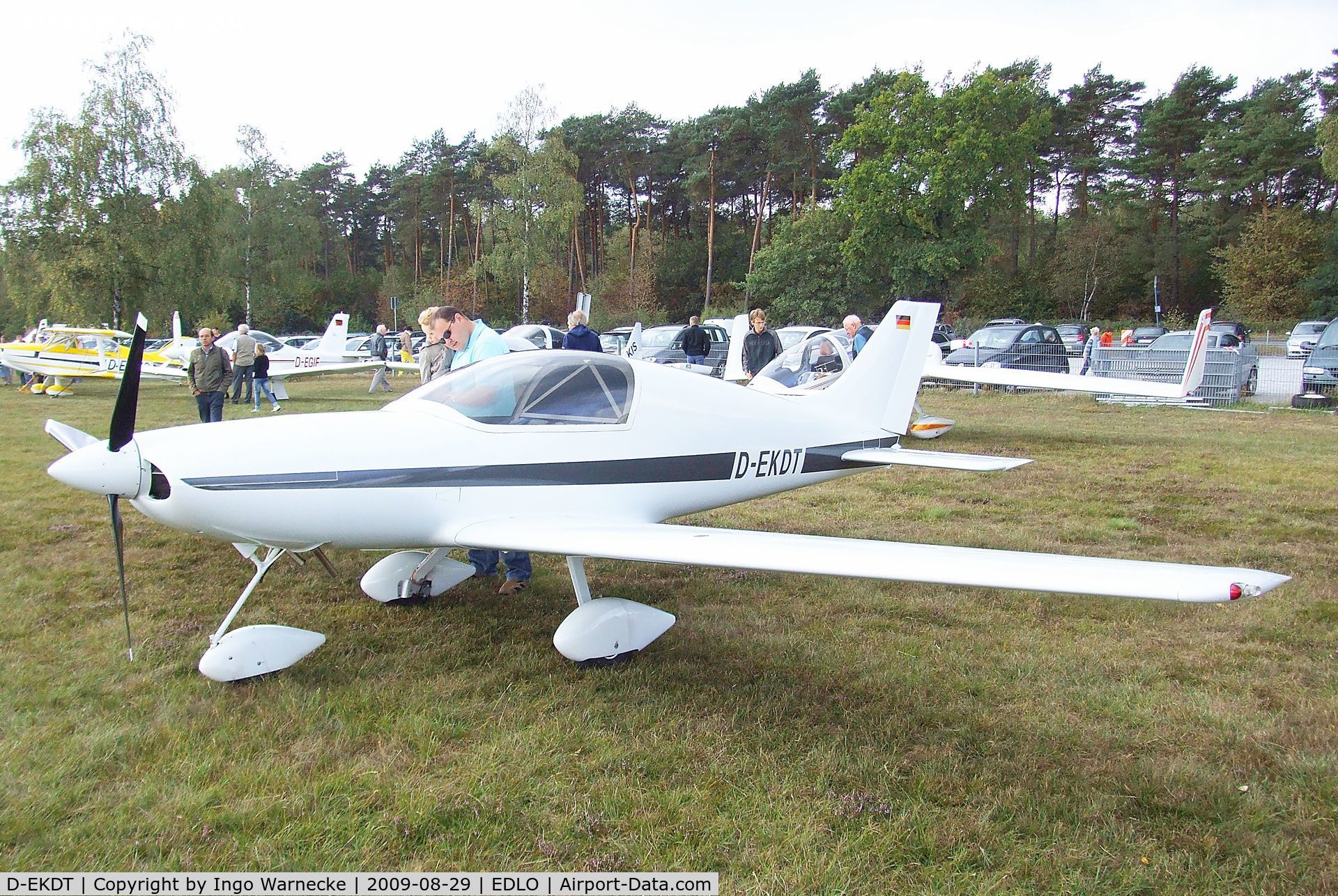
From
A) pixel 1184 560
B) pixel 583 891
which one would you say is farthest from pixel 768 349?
pixel 583 891

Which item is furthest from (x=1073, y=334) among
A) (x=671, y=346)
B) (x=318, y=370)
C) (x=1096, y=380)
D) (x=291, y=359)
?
(x=291, y=359)

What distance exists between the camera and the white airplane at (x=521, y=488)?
3145mm

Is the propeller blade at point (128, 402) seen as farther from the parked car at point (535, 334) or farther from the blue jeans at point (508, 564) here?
the parked car at point (535, 334)

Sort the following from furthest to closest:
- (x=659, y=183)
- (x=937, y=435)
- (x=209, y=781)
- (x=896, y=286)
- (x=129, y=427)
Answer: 1. (x=659, y=183)
2. (x=896, y=286)
3. (x=937, y=435)
4. (x=129, y=427)
5. (x=209, y=781)

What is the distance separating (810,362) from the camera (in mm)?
9406

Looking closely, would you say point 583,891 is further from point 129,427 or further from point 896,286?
point 896,286

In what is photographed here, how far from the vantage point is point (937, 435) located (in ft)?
36.1

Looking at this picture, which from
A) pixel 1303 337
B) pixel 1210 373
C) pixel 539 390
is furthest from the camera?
pixel 1303 337

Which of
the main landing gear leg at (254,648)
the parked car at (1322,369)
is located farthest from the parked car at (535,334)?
the main landing gear leg at (254,648)

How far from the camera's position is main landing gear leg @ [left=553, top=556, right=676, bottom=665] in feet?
12.2

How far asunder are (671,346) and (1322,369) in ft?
44.8

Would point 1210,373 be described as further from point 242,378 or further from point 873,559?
point 242,378

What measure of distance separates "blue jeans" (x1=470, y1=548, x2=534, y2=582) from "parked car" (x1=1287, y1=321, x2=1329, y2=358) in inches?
1175

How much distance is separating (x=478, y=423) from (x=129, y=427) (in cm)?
141
